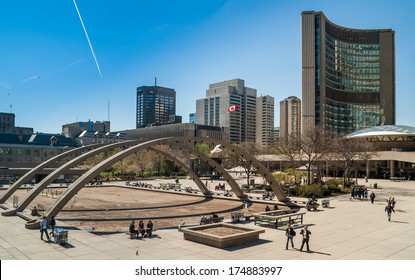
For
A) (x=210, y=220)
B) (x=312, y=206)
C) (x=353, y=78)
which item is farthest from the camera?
(x=353, y=78)

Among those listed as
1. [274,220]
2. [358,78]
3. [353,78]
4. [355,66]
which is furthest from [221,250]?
[355,66]

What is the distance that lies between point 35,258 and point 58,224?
957 centimetres

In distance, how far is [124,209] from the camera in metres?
Result: 35.6

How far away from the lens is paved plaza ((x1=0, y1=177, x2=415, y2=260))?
17188 millimetres

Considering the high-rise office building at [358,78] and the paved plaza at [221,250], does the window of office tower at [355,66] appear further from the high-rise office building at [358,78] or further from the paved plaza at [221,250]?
the paved plaza at [221,250]

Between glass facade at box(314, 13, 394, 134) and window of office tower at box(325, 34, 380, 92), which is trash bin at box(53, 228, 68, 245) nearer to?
glass facade at box(314, 13, 394, 134)

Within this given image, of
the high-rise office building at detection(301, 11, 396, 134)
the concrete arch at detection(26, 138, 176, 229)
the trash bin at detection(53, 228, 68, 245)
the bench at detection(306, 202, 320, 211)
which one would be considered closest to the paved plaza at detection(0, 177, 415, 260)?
the trash bin at detection(53, 228, 68, 245)

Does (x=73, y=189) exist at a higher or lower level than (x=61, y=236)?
higher

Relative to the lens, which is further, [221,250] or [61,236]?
[61,236]

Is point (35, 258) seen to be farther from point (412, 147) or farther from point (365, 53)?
point (365, 53)

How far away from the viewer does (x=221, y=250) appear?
18.2 metres

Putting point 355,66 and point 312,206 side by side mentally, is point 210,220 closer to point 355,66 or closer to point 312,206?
point 312,206

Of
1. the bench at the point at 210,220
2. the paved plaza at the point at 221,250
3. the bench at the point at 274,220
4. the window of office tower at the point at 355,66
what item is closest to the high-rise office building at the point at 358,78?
the window of office tower at the point at 355,66
